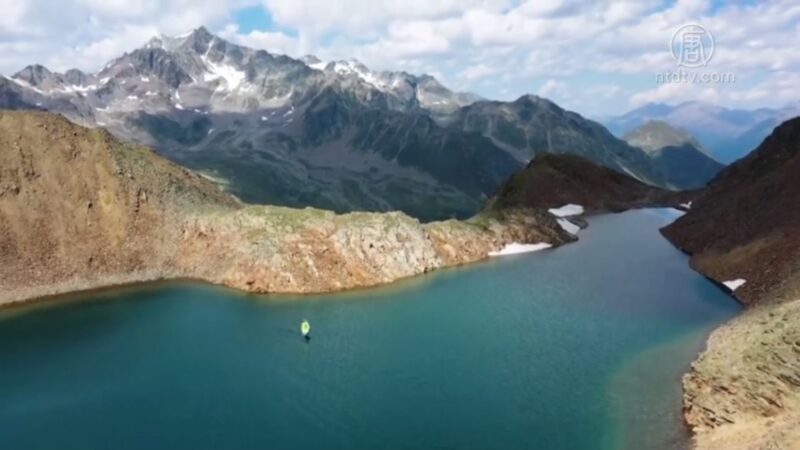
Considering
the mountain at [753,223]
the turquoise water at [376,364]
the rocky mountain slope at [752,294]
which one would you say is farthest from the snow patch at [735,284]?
the turquoise water at [376,364]

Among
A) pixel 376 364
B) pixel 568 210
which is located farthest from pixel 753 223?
pixel 376 364

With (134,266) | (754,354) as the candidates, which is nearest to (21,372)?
(134,266)

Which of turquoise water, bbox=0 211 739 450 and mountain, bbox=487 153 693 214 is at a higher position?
mountain, bbox=487 153 693 214

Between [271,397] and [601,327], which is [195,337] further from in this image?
[601,327]

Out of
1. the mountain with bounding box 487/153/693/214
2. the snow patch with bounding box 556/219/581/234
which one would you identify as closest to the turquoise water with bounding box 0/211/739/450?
the snow patch with bounding box 556/219/581/234

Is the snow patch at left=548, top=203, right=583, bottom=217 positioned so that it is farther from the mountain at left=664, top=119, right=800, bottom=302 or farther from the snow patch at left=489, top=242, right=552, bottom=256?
the mountain at left=664, top=119, right=800, bottom=302

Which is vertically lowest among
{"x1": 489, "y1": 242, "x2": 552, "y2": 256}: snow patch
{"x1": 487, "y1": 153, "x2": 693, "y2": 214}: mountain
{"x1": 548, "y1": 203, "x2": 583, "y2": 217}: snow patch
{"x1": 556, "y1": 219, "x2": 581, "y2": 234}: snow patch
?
{"x1": 489, "y1": 242, "x2": 552, "y2": 256}: snow patch

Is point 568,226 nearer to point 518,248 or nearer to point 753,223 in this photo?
point 518,248
